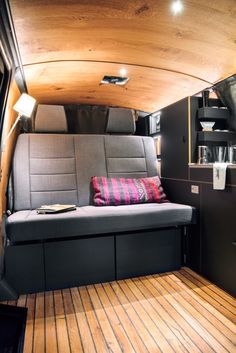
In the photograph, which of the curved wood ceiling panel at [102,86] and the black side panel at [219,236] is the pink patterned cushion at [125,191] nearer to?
the black side panel at [219,236]

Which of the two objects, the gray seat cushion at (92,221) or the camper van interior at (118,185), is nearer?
the camper van interior at (118,185)

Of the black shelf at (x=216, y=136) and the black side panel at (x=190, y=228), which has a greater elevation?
the black shelf at (x=216, y=136)

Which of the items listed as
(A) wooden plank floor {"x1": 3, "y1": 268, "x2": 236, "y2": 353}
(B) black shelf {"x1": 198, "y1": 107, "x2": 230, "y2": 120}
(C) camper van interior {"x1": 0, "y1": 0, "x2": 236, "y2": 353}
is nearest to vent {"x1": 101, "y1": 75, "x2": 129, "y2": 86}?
(C) camper van interior {"x1": 0, "y1": 0, "x2": 236, "y2": 353}

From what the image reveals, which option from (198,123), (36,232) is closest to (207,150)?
(198,123)

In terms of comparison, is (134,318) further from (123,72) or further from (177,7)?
(123,72)

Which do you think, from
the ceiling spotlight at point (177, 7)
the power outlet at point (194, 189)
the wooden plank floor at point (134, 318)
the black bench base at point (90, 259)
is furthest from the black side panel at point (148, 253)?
the ceiling spotlight at point (177, 7)

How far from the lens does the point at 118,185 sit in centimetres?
253

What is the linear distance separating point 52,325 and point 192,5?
Answer: 2081 millimetres

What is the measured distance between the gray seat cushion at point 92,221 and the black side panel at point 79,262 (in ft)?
0.43

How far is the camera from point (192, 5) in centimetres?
143

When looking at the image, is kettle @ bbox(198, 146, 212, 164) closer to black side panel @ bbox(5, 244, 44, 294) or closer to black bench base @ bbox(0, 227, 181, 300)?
black bench base @ bbox(0, 227, 181, 300)

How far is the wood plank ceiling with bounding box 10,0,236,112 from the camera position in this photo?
145cm

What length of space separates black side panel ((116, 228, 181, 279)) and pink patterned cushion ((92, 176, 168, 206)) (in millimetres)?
399

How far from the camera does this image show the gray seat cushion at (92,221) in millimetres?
1805
